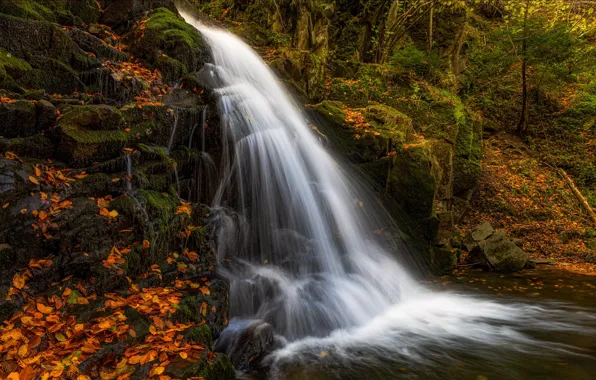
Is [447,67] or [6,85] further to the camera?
[447,67]

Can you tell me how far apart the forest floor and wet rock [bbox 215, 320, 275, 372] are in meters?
8.43

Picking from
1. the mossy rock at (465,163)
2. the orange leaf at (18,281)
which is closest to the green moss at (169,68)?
the orange leaf at (18,281)

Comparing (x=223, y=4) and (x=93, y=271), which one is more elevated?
(x=223, y=4)

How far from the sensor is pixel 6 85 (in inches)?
206

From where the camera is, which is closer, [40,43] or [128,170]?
[128,170]

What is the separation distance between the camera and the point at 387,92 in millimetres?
11875

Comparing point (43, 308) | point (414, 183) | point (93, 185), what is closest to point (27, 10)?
point (93, 185)

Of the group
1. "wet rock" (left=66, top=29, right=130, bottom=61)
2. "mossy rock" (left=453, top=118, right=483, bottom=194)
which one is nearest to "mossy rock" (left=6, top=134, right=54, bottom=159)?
"wet rock" (left=66, top=29, right=130, bottom=61)

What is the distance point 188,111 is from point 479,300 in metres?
7.06

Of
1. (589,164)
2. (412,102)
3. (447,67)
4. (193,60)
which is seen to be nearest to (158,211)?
(193,60)

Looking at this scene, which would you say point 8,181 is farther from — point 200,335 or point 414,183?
point 414,183

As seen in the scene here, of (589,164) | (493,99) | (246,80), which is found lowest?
(589,164)

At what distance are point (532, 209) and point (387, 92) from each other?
6.57 metres

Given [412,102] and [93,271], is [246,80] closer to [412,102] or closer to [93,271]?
[412,102]
